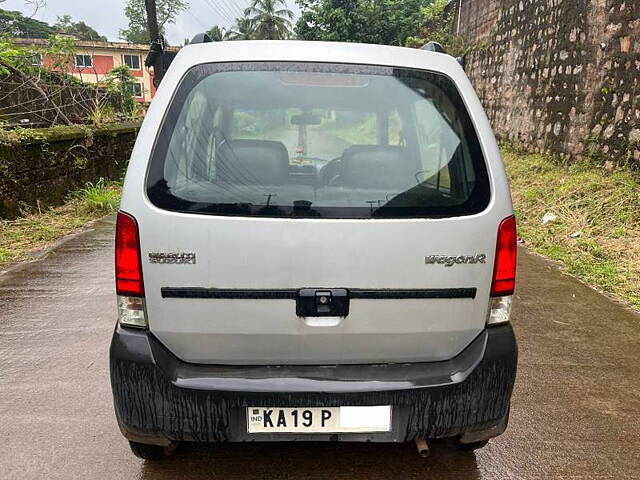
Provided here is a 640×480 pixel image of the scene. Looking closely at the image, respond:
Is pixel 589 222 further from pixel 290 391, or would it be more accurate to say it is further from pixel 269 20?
pixel 269 20

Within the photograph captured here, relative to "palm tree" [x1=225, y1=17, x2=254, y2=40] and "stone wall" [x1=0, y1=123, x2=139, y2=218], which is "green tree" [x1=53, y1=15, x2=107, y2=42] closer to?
"palm tree" [x1=225, y1=17, x2=254, y2=40]

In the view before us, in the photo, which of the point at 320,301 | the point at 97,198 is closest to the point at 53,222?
the point at 97,198

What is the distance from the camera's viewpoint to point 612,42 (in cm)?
724

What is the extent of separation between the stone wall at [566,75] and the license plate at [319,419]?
5910mm

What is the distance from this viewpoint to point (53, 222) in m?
6.65

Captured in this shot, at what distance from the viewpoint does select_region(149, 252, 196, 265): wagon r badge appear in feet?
6.21

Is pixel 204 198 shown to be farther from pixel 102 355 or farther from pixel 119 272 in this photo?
pixel 102 355

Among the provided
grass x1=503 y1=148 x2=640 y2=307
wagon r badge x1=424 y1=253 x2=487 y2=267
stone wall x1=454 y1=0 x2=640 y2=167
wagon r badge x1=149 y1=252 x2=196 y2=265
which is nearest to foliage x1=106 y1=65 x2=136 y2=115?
stone wall x1=454 y1=0 x2=640 y2=167

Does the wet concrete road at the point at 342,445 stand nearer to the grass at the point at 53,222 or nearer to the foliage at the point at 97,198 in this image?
the grass at the point at 53,222

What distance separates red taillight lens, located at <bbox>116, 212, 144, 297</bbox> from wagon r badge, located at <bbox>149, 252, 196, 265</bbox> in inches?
2.7

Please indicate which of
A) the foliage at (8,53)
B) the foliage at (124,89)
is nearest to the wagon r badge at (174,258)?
the foliage at (8,53)

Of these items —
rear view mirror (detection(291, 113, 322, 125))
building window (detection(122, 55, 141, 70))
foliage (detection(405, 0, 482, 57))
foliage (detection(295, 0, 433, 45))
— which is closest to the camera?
rear view mirror (detection(291, 113, 322, 125))

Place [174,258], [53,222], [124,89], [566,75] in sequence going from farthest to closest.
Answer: [124,89] → [566,75] → [53,222] → [174,258]

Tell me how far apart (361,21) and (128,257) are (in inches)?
962
